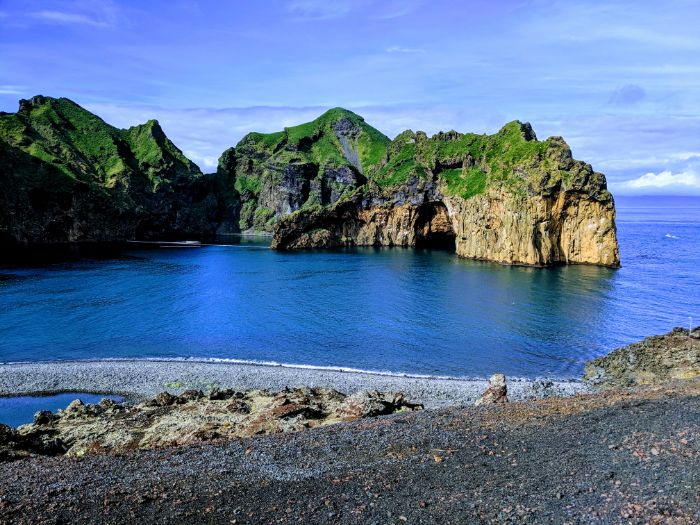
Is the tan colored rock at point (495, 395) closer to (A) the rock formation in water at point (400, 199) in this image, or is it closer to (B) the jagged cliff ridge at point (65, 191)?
(A) the rock formation in water at point (400, 199)

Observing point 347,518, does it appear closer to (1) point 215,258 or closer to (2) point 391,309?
(2) point 391,309

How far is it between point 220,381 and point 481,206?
86.8 meters

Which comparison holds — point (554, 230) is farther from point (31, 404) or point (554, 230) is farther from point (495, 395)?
point (31, 404)

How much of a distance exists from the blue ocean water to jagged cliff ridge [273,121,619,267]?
8.18m

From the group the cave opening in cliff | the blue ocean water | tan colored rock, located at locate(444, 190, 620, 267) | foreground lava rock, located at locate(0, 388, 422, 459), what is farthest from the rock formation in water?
foreground lava rock, located at locate(0, 388, 422, 459)

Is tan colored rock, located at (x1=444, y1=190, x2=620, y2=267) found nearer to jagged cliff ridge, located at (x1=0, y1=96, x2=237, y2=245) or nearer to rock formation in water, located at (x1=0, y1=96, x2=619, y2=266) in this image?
rock formation in water, located at (x1=0, y1=96, x2=619, y2=266)

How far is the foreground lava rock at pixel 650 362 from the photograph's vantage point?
4212cm

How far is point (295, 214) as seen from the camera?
152125mm

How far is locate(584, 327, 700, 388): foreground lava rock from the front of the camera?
42.1 metres

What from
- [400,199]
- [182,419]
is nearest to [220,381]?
[182,419]

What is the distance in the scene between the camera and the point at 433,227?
6063 inches

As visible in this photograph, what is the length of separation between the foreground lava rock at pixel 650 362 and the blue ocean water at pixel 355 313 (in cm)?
246

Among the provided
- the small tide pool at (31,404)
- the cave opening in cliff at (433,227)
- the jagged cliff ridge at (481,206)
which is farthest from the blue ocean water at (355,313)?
the cave opening in cliff at (433,227)

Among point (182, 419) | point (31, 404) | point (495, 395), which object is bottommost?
point (31, 404)
